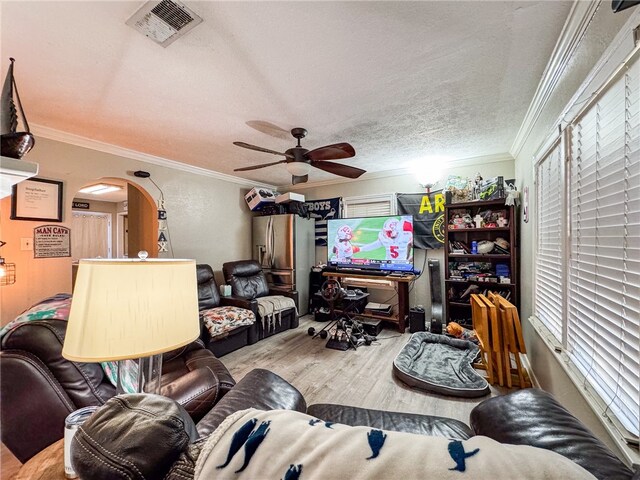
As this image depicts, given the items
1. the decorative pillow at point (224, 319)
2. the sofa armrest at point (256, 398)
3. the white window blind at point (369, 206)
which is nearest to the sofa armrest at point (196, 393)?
the sofa armrest at point (256, 398)

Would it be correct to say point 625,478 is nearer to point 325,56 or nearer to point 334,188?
point 325,56

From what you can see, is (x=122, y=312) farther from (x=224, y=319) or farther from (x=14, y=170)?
(x=224, y=319)

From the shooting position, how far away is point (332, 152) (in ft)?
8.04

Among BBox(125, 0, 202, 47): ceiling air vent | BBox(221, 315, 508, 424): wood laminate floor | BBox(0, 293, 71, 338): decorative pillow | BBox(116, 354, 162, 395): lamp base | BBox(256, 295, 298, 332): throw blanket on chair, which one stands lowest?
BBox(221, 315, 508, 424): wood laminate floor

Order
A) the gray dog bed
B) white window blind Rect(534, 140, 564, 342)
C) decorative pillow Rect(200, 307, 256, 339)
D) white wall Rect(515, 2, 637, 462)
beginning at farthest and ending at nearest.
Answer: decorative pillow Rect(200, 307, 256, 339) < the gray dog bed < white window blind Rect(534, 140, 564, 342) < white wall Rect(515, 2, 637, 462)

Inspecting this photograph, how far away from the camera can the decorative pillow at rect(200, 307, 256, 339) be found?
302 centimetres

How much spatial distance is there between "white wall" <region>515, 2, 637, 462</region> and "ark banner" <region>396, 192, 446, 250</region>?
1014 millimetres

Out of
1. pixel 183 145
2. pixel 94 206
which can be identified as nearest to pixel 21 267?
pixel 183 145

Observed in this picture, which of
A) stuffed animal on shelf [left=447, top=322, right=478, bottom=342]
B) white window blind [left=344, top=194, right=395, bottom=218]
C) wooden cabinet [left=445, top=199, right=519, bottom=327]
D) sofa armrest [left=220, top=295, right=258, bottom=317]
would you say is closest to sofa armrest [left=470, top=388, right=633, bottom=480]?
stuffed animal on shelf [left=447, top=322, right=478, bottom=342]

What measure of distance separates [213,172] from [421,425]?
13.9 feet

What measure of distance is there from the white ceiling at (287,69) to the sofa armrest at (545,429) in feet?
5.76

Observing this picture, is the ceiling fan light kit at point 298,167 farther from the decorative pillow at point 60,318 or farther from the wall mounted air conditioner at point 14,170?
the wall mounted air conditioner at point 14,170

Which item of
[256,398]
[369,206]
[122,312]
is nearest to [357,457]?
[122,312]

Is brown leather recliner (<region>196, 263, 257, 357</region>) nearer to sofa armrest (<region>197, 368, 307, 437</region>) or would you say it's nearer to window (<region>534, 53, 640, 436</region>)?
sofa armrest (<region>197, 368, 307, 437</region>)
